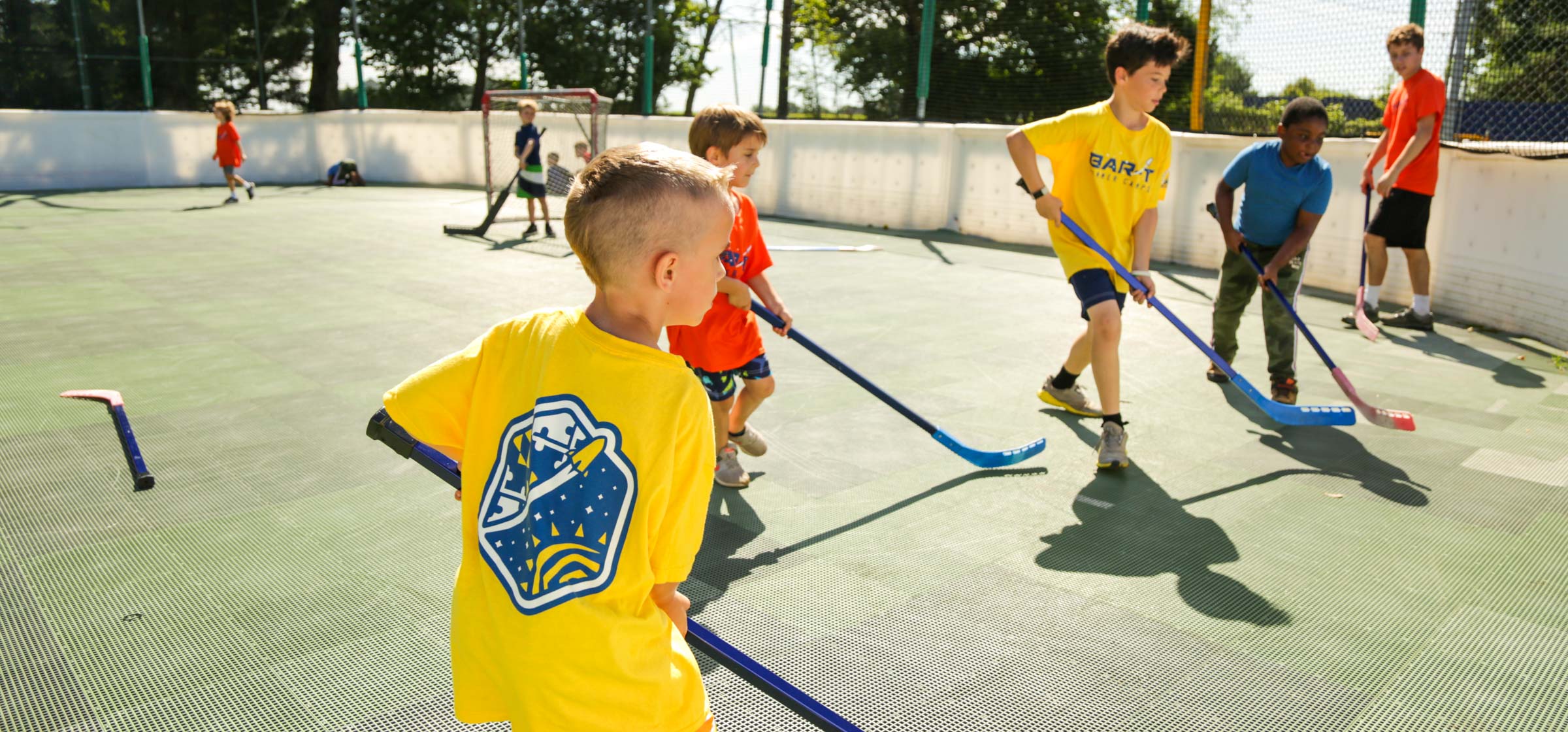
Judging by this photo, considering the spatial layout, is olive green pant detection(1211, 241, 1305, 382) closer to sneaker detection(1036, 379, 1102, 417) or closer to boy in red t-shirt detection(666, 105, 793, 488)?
sneaker detection(1036, 379, 1102, 417)

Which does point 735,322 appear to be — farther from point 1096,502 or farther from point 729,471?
point 1096,502

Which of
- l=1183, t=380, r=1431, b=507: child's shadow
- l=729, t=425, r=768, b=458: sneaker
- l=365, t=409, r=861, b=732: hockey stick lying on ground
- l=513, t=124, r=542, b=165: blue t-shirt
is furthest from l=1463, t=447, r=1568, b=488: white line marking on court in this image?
l=513, t=124, r=542, b=165: blue t-shirt

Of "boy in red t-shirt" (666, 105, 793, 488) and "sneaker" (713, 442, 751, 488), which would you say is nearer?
"boy in red t-shirt" (666, 105, 793, 488)

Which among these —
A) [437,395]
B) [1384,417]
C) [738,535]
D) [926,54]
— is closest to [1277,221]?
[1384,417]

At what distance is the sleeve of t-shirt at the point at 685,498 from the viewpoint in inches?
59.9

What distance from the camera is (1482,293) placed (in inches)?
305

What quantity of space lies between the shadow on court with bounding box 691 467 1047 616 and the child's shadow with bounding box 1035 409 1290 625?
0.49 meters

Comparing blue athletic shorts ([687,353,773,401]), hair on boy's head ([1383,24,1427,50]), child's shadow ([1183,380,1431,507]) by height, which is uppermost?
hair on boy's head ([1383,24,1427,50])

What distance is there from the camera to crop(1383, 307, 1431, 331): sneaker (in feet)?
24.8

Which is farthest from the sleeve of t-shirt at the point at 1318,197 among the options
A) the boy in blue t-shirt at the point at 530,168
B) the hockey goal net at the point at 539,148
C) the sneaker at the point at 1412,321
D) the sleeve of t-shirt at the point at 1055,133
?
the boy in blue t-shirt at the point at 530,168

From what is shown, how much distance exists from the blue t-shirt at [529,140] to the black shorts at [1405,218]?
8891mm

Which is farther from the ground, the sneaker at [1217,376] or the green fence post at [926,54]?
the green fence post at [926,54]

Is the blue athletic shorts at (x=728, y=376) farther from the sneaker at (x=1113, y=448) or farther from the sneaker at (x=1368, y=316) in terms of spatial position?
the sneaker at (x=1368, y=316)

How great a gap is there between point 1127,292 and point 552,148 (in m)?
15.6
